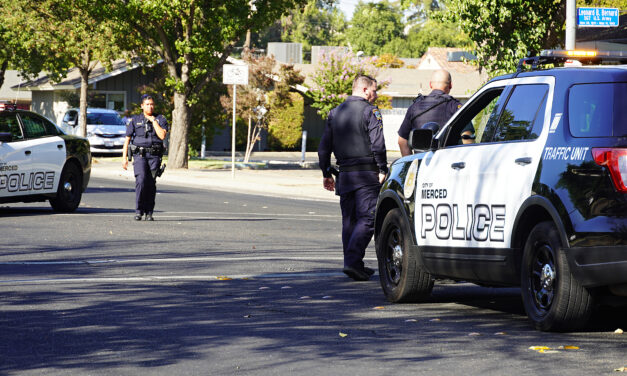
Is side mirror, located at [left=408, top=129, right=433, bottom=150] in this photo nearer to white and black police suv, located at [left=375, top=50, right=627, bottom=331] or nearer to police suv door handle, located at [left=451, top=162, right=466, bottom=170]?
white and black police suv, located at [left=375, top=50, right=627, bottom=331]

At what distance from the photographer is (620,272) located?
22.0 ft

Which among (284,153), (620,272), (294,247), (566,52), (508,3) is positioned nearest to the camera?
(620,272)

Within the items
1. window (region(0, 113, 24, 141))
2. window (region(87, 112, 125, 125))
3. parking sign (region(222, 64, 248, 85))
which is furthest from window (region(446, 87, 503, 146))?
window (region(87, 112, 125, 125))

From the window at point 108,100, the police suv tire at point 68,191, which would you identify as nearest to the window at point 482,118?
the police suv tire at point 68,191

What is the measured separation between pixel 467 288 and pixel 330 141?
192 centimetres

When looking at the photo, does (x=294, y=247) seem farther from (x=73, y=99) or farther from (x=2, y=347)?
(x=73, y=99)

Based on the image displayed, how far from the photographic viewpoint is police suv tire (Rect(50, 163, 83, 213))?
18391 mm

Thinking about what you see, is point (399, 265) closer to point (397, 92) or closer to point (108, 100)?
point (108, 100)

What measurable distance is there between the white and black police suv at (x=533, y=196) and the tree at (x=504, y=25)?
15377 mm

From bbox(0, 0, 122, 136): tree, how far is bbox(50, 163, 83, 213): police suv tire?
21.3 metres

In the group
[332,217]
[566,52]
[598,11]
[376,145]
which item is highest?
[598,11]

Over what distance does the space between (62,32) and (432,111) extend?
106 ft

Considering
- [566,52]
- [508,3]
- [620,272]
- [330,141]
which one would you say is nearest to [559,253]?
[620,272]

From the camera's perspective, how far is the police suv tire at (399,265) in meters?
8.91
